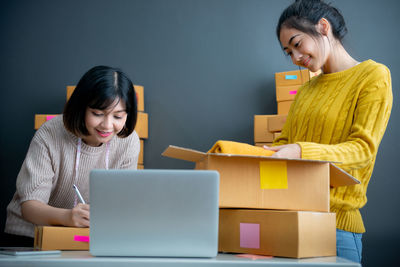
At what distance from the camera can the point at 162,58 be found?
3.15 meters

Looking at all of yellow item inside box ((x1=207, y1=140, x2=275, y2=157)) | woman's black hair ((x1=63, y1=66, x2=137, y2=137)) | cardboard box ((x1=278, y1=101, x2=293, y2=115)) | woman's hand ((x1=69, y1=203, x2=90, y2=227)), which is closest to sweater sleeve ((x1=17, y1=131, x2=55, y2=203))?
woman's black hair ((x1=63, y1=66, x2=137, y2=137))

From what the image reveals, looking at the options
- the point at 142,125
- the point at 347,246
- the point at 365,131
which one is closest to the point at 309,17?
the point at 365,131

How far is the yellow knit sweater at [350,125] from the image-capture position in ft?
3.46

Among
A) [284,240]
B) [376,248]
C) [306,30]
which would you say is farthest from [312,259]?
[376,248]

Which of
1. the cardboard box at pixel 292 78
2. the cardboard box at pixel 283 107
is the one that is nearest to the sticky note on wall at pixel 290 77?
the cardboard box at pixel 292 78

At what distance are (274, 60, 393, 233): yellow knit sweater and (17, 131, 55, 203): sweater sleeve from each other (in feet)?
2.58

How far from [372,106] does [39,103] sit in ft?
8.52

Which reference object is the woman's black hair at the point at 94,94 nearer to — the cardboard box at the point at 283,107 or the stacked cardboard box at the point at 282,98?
the stacked cardboard box at the point at 282,98

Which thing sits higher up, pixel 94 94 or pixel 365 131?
pixel 94 94

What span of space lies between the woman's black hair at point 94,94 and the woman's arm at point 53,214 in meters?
0.26

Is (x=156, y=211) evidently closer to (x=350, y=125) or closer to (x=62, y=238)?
(x=62, y=238)

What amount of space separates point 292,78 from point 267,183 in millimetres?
1847

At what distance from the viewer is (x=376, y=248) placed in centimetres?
271

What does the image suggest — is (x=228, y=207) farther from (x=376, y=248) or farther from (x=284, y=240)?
(x=376, y=248)
